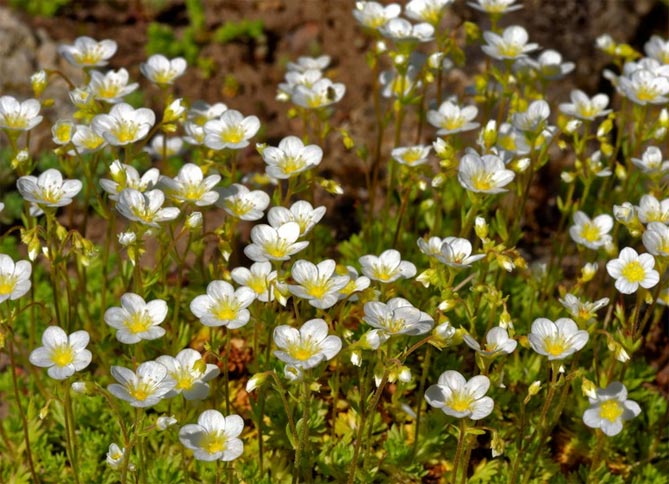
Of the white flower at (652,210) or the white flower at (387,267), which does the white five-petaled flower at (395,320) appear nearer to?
the white flower at (387,267)

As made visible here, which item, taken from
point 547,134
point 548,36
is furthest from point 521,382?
point 548,36

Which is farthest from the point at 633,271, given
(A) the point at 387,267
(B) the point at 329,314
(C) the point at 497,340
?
(B) the point at 329,314

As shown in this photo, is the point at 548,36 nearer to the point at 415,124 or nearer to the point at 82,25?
the point at 415,124

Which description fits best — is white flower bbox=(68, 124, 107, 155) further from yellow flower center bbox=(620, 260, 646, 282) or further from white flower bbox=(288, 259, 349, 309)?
yellow flower center bbox=(620, 260, 646, 282)

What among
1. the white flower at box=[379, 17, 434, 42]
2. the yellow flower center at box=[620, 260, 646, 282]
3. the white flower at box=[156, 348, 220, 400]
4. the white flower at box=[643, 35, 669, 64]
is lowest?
the white flower at box=[156, 348, 220, 400]

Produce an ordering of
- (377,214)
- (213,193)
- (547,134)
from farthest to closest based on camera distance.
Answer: (377,214) < (547,134) < (213,193)

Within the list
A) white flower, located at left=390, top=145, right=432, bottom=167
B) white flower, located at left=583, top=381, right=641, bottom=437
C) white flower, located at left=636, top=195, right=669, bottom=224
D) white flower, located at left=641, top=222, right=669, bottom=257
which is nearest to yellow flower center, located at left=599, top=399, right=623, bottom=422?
white flower, located at left=583, top=381, right=641, bottom=437

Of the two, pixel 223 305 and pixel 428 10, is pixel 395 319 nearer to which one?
pixel 223 305
